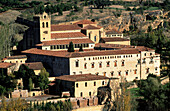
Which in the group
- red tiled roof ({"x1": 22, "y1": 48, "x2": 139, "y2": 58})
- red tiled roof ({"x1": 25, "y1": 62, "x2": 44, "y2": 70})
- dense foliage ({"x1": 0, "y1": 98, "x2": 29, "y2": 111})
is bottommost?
dense foliage ({"x1": 0, "y1": 98, "x2": 29, "y2": 111})

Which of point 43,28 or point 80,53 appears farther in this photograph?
point 43,28

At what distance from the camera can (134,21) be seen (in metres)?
148

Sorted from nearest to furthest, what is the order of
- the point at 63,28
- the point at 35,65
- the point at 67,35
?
the point at 35,65
the point at 67,35
the point at 63,28

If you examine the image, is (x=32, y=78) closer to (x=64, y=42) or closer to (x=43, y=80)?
(x=43, y=80)

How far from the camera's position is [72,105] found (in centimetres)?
8694

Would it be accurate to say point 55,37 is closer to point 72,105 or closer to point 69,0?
point 72,105

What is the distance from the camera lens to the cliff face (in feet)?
474

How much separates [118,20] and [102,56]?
47384 mm

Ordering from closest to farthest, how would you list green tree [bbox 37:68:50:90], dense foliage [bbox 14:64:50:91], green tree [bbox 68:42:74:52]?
dense foliage [bbox 14:64:50:91] < green tree [bbox 37:68:50:90] < green tree [bbox 68:42:74:52]

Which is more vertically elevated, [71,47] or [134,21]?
[134,21]

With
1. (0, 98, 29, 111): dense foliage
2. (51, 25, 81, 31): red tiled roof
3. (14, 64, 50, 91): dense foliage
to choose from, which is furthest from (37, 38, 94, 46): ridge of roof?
(0, 98, 29, 111): dense foliage

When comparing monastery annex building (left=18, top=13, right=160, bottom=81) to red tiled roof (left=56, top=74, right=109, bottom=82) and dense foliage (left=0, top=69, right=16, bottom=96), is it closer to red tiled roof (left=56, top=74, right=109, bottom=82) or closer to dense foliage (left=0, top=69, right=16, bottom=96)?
red tiled roof (left=56, top=74, right=109, bottom=82)

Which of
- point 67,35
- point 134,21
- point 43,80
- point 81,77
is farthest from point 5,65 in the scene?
point 134,21

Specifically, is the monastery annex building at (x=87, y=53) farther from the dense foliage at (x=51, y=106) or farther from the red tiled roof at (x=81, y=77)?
the dense foliage at (x=51, y=106)
